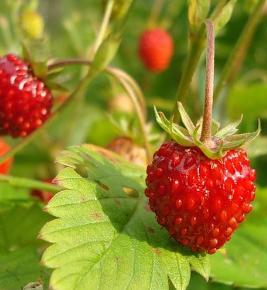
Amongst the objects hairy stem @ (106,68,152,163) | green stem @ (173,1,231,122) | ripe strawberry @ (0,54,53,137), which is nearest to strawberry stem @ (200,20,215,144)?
green stem @ (173,1,231,122)

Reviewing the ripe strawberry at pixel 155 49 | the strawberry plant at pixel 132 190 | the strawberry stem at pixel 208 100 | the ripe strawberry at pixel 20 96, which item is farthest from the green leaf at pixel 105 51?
the ripe strawberry at pixel 155 49

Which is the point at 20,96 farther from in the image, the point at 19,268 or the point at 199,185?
the point at 199,185

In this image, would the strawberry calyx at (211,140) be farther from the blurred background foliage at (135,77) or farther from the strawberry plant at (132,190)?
the blurred background foliage at (135,77)

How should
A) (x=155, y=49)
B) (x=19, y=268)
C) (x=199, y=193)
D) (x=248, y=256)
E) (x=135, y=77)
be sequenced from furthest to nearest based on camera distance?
(x=135, y=77) < (x=155, y=49) < (x=248, y=256) < (x=19, y=268) < (x=199, y=193)

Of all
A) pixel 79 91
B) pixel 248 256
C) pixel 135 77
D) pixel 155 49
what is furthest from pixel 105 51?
pixel 135 77

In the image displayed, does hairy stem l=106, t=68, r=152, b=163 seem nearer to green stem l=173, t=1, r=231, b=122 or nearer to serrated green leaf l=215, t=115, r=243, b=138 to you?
green stem l=173, t=1, r=231, b=122
